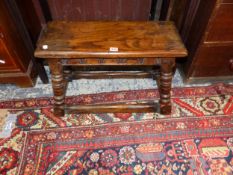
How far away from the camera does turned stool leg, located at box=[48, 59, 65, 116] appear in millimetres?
1126

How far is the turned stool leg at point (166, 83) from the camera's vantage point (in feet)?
3.73

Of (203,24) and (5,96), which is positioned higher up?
(203,24)

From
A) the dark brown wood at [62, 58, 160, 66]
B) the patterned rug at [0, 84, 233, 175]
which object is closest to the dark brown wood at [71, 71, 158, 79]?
the patterned rug at [0, 84, 233, 175]

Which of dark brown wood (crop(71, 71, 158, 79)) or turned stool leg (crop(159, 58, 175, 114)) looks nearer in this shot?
turned stool leg (crop(159, 58, 175, 114))

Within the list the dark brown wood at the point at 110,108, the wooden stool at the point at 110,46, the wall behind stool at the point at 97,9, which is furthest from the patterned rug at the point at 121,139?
the wall behind stool at the point at 97,9

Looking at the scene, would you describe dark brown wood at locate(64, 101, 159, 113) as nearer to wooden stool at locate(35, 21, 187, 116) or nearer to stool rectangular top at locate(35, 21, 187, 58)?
wooden stool at locate(35, 21, 187, 116)

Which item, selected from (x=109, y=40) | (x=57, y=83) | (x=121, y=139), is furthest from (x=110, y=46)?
(x=121, y=139)

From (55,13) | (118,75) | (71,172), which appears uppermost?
(55,13)

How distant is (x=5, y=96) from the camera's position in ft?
4.94

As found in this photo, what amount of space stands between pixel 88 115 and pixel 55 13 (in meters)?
0.74

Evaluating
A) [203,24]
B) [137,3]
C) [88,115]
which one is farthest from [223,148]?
[137,3]

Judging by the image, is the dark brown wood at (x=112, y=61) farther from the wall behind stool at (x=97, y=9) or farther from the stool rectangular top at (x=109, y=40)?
the wall behind stool at (x=97, y=9)

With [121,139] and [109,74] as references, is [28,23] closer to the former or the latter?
[109,74]

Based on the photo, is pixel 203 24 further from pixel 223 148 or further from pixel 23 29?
pixel 23 29
